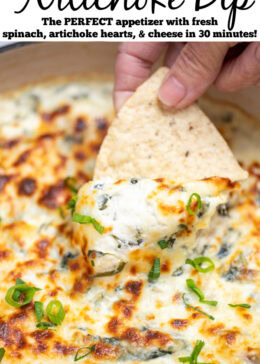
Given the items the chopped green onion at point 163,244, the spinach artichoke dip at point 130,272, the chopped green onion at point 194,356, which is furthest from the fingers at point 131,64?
the chopped green onion at point 194,356

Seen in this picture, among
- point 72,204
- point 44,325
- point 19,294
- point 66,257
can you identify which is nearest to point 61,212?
point 72,204

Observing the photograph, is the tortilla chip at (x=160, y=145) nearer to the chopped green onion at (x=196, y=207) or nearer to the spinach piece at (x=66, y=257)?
the chopped green onion at (x=196, y=207)

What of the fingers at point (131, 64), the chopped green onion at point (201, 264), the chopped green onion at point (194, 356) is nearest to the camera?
the chopped green onion at point (194, 356)

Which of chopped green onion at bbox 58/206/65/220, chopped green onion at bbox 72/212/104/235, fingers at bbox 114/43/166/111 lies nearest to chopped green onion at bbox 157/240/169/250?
chopped green onion at bbox 72/212/104/235

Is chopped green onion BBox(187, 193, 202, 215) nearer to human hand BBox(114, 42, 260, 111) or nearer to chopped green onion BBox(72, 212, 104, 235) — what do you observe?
chopped green onion BBox(72, 212, 104, 235)

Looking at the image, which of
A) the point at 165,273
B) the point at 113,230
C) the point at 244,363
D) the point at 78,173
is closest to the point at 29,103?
the point at 78,173

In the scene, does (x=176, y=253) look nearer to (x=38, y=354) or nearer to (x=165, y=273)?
(x=165, y=273)

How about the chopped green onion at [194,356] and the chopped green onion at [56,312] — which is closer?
the chopped green onion at [194,356]
